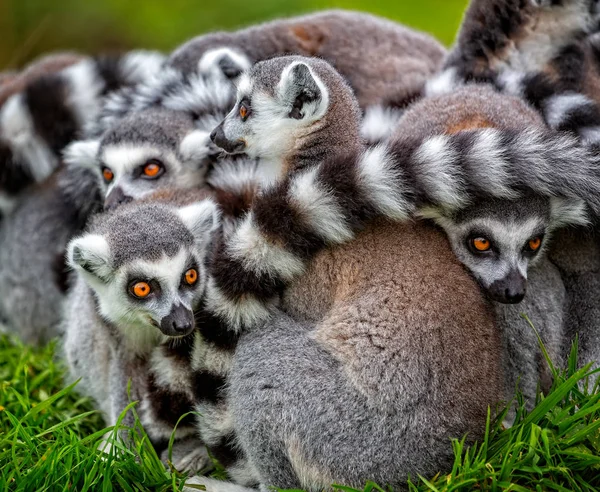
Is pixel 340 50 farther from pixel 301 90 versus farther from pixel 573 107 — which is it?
pixel 301 90

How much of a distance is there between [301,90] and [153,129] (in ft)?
4.78

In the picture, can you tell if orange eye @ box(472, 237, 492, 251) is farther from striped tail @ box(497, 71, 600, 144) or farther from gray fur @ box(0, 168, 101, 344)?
gray fur @ box(0, 168, 101, 344)

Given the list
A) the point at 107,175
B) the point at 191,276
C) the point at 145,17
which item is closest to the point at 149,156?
the point at 107,175

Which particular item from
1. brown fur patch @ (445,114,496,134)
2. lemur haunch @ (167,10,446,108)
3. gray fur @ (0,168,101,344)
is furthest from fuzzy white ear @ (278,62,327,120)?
gray fur @ (0,168,101,344)

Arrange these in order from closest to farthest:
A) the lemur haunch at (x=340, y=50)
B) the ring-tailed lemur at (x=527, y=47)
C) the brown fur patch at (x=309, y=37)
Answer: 1. the ring-tailed lemur at (x=527, y=47)
2. the lemur haunch at (x=340, y=50)
3. the brown fur patch at (x=309, y=37)

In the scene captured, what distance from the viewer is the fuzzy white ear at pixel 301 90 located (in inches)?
157

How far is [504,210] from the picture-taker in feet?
12.4

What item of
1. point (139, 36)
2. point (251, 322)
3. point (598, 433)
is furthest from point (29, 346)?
point (139, 36)

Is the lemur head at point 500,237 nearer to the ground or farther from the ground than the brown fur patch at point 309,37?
farther from the ground

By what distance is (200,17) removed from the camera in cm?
1600

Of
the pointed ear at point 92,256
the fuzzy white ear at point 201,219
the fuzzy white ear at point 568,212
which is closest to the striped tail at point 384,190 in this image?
the fuzzy white ear at point 568,212

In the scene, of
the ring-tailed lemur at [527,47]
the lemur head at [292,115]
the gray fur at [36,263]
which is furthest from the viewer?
the gray fur at [36,263]

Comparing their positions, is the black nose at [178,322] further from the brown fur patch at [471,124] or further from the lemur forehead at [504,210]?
the brown fur patch at [471,124]

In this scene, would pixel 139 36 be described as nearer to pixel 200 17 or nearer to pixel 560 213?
pixel 200 17
